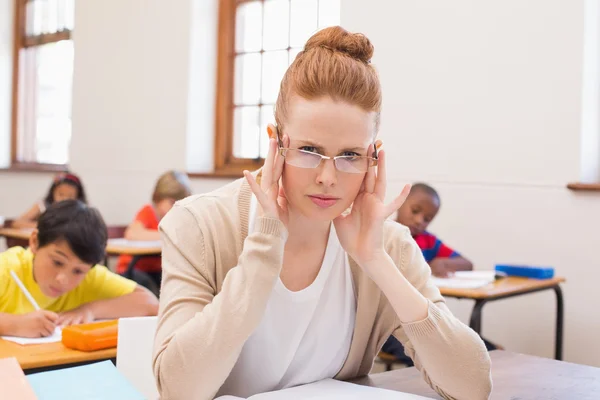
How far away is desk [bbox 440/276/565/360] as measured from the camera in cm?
307

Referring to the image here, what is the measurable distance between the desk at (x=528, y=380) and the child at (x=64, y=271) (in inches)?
49.0

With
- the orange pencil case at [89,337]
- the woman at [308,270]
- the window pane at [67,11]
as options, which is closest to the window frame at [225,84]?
the window pane at [67,11]

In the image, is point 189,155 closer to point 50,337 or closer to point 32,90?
point 32,90

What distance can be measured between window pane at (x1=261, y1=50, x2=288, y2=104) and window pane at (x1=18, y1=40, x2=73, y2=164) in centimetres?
227

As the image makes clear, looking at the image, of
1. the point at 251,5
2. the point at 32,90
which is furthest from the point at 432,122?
the point at 32,90

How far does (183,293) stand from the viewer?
136 centimetres

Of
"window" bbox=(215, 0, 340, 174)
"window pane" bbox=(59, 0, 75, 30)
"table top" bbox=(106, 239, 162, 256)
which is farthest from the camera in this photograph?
"window pane" bbox=(59, 0, 75, 30)

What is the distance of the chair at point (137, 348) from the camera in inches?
64.9

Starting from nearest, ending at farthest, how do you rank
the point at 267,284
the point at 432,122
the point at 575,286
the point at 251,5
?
the point at 267,284
the point at 575,286
the point at 432,122
the point at 251,5

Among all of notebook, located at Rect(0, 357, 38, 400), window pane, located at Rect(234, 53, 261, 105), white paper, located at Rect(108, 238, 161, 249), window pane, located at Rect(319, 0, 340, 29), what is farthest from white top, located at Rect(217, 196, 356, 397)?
window pane, located at Rect(234, 53, 261, 105)

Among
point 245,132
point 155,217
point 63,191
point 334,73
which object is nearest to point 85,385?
point 334,73

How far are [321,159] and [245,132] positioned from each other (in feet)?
14.6

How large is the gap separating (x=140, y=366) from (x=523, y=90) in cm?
293

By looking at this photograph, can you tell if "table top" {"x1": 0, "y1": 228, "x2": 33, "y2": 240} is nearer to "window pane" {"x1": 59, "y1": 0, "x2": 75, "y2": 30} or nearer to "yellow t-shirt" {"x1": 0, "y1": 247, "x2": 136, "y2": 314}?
"yellow t-shirt" {"x1": 0, "y1": 247, "x2": 136, "y2": 314}
